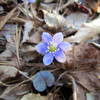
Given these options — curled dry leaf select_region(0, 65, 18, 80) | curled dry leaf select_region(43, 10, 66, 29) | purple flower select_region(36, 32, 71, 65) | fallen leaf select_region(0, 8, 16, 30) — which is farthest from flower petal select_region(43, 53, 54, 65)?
fallen leaf select_region(0, 8, 16, 30)

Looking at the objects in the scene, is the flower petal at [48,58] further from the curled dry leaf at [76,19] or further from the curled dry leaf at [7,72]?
the curled dry leaf at [76,19]

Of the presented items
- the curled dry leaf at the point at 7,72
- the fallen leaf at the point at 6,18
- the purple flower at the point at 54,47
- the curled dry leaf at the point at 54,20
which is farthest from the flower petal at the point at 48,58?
the fallen leaf at the point at 6,18

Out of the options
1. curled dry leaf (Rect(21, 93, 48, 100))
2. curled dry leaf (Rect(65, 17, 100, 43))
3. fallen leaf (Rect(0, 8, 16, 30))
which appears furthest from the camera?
fallen leaf (Rect(0, 8, 16, 30))

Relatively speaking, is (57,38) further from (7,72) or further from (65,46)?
(7,72)

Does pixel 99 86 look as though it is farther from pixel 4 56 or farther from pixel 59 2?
pixel 59 2

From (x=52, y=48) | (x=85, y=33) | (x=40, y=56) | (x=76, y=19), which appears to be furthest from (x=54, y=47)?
(x=76, y=19)

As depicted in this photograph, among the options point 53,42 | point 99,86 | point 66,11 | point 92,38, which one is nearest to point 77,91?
point 99,86

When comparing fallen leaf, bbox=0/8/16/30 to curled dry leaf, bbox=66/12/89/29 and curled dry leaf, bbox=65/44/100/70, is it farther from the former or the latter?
curled dry leaf, bbox=65/44/100/70
